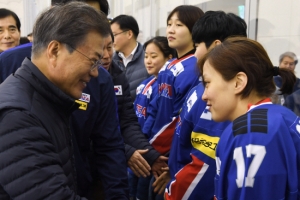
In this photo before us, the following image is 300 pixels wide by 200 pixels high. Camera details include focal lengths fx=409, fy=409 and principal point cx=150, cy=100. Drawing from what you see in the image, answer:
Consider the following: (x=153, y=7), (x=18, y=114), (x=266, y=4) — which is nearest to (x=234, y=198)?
(x=18, y=114)

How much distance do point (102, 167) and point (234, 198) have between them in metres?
0.82

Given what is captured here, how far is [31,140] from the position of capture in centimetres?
118

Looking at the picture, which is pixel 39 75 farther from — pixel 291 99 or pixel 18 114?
pixel 291 99

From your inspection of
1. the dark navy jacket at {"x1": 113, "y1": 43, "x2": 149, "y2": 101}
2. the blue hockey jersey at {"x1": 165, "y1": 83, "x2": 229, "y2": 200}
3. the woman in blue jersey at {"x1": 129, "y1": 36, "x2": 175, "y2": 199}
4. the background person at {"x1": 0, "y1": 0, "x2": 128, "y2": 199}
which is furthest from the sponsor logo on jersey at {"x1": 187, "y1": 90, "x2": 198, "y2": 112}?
the dark navy jacket at {"x1": 113, "y1": 43, "x2": 149, "y2": 101}

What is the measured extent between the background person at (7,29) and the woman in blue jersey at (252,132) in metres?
2.93

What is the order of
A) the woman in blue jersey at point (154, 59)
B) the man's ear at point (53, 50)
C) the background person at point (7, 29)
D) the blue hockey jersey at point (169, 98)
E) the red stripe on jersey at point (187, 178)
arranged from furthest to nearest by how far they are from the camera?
the background person at point (7, 29) → the woman in blue jersey at point (154, 59) → the blue hockey jersey at point (169, 98) → the red stripe on jersey at point (187, 178) → the man's ear at point (53, 50)

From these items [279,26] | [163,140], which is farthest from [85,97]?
[279,26]

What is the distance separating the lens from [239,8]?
13.1 ft

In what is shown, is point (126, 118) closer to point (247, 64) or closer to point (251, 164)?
point (247, 64)

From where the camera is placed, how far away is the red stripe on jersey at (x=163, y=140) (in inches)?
116

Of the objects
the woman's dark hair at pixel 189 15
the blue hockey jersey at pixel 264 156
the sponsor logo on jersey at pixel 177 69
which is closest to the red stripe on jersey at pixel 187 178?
the blue hockey jersey at pixel 264 156

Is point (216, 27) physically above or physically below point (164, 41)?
above

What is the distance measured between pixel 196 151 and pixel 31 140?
1.06 m

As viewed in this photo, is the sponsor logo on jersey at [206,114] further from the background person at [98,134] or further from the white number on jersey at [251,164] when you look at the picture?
the white number on jersey at [251,164]
